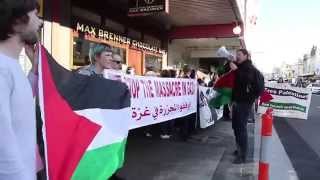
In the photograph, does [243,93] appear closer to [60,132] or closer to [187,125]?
[187,125]

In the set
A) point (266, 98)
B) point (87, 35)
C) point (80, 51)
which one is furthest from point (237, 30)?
point (80, 51)

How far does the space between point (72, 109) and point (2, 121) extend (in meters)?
1.10

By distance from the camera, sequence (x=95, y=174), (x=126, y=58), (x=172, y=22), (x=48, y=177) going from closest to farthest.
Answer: (x=48, y=177)
(x=95, y=174)
(x=126, y=58)
(x=172, y=22)

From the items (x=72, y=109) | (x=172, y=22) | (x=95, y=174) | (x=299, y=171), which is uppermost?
(x=172, y=22)

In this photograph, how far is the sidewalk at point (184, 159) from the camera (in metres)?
6.38

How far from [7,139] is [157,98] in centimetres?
569

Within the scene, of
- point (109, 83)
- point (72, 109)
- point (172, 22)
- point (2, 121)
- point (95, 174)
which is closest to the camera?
point (2, 121)

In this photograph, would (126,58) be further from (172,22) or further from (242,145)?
(242,145)

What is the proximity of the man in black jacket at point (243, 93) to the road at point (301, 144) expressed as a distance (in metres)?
0.93

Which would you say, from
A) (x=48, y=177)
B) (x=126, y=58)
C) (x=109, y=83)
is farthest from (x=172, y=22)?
(x=48, y=177)

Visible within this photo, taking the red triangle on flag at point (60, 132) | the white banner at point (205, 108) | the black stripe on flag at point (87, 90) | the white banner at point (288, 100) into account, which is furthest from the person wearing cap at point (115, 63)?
the white banner at point (288, 100)

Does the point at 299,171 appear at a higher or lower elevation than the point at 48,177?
lower

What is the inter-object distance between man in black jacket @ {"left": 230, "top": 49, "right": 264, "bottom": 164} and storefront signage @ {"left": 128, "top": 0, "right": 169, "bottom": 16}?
→ 3.97 metres

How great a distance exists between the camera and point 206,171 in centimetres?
670
